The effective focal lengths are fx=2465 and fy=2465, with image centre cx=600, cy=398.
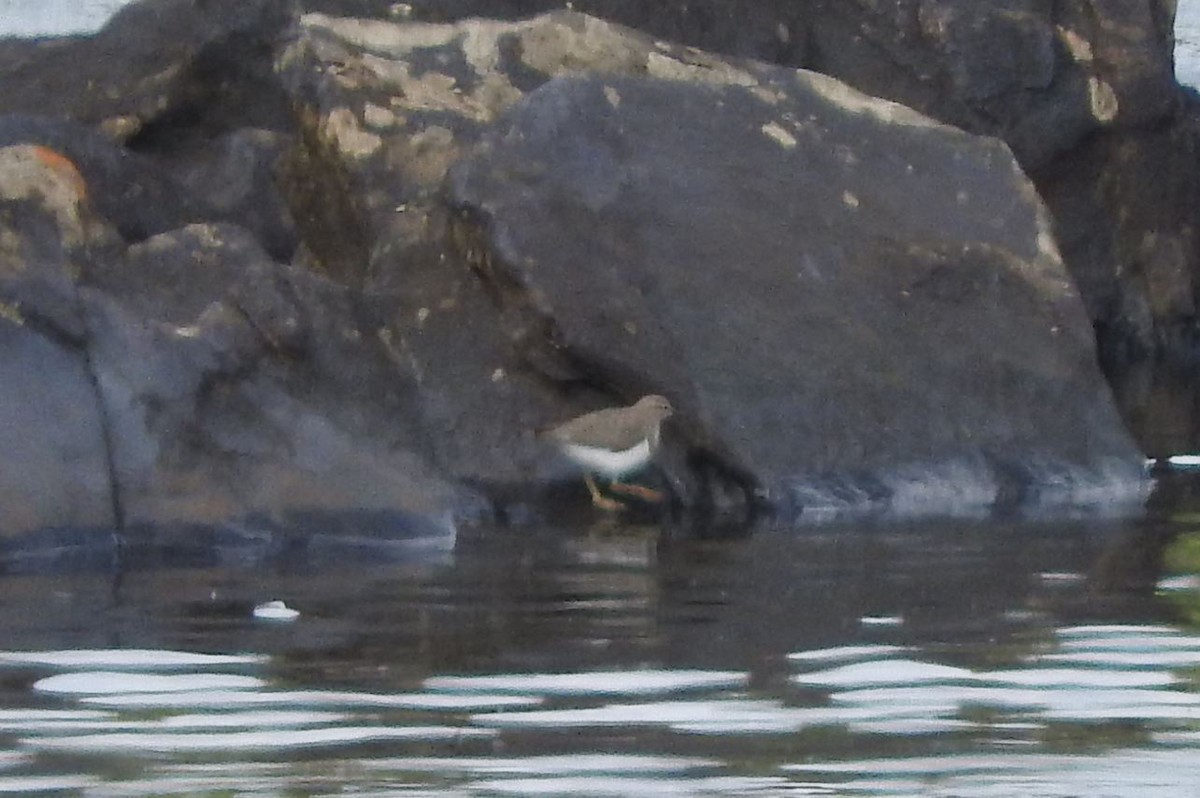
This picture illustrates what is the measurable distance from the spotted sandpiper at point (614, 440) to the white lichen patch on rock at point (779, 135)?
1.59 meters

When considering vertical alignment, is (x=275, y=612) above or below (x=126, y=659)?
above

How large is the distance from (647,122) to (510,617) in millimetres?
4359

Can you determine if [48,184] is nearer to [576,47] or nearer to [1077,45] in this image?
[576,47]

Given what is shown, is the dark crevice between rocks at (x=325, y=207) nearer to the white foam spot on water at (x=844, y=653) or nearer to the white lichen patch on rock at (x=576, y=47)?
the white lichen patch on rock at (x=576, y=47)

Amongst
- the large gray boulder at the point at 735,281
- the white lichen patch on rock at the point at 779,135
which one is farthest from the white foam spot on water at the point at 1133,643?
the white lichen patch on rock at the point at 779,135

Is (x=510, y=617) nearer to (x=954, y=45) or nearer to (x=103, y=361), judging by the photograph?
(x=103, y=361)

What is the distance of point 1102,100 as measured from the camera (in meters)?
20.5

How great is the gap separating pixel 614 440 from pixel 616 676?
3921mm

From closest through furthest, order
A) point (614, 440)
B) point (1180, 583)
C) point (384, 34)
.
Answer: point (1180, 583) → point (614, 440) → point (384, 34)

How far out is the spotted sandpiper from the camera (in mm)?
8984

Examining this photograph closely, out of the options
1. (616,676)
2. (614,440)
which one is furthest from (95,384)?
(616,676)

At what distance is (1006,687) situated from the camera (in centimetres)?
494

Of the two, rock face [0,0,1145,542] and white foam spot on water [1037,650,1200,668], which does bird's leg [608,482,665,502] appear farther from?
white foam spot on water [1037,650,1200,668]

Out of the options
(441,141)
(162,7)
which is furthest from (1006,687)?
(162,7)
